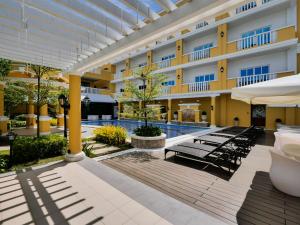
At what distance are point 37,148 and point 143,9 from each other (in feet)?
22.3

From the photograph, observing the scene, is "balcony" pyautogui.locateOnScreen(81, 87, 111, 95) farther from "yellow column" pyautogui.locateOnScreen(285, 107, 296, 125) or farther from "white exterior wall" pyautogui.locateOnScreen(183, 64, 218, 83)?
"yellow column" pyautogui.locateOnScreen(285, 107, 296, 125)

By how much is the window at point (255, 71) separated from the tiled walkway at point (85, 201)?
1778cm

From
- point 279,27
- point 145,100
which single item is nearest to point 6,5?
point 145,100

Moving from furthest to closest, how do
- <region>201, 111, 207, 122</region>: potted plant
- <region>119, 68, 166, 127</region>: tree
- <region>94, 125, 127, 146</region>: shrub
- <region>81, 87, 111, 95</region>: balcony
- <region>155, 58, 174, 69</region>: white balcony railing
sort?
1. <region>81, 87, 111, 95</region>: balcony
2. <region>155, 58, 174, 69</region>: white balcony railing
3. <region>201, 111, 207, 122</region>: potted plant
4. <region>119, 68, 166, 127</region>: tree
5. <region>94, 125, 127, 146</region>: shrub

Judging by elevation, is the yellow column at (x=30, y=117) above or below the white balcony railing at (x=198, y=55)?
Answer: below

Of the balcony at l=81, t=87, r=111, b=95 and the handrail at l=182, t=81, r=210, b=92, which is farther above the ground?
the balcony at l=81, t=87, r=111, b=95

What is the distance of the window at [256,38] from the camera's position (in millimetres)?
15677

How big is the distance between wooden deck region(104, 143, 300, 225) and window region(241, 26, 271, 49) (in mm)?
13603

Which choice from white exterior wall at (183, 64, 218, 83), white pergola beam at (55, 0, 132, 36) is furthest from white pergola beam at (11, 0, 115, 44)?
white exterior wall at (183, 64, 218, 83)

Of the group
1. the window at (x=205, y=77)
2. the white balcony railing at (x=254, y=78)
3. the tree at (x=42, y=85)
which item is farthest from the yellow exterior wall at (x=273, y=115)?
the tree at (x=42, y=85)

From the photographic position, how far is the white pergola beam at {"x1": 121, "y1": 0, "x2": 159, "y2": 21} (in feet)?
10.3

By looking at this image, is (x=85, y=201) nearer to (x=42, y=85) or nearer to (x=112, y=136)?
(x=112, y=136)

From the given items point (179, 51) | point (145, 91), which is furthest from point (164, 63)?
point (145, 91)

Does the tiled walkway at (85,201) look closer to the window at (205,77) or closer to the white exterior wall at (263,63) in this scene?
the white exterior wall at (263,63)
